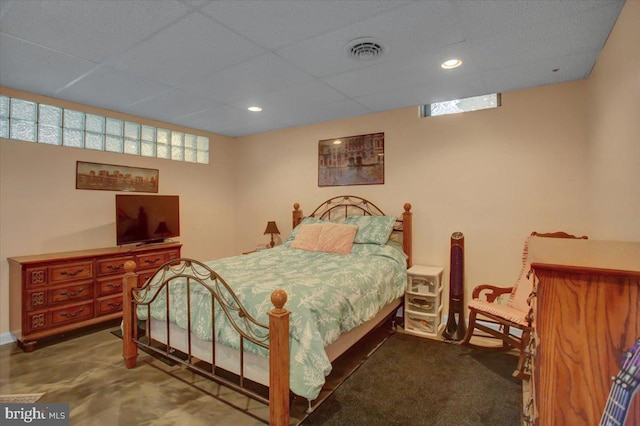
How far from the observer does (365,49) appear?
2.27 metres

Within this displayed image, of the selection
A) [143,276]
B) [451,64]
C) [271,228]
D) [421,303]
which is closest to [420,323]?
[421,303]

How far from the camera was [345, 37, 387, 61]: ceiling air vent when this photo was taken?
2174mm

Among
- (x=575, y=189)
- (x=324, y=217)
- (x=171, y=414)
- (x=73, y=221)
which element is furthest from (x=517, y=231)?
(x=73, y=221)

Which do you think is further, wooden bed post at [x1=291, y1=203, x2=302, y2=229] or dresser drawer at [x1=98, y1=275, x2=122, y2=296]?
wooden bed post at [x1=291, y1=203, x2=302, y2=229]

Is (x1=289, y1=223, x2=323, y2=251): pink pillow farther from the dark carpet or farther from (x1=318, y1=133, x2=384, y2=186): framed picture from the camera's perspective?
the dark carpet

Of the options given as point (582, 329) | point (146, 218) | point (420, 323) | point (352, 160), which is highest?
point (352, 160)

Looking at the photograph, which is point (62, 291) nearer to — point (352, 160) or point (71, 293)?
point (71, 293)

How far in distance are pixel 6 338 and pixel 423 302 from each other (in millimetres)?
4132

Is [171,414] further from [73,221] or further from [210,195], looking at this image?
[210,195]

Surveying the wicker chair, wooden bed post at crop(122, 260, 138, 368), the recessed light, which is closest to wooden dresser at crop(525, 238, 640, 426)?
the wicker chair

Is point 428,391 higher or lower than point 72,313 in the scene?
lower

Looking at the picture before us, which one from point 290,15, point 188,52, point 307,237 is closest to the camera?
point 290,15

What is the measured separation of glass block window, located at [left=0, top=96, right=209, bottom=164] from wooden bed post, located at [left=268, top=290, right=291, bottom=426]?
3358mm

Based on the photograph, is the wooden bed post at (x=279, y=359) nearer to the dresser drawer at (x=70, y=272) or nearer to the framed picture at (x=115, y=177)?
the dresser drawer at (x=70, y=272)
